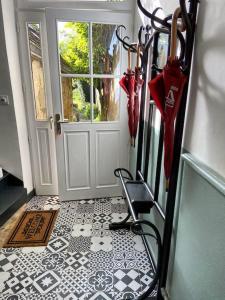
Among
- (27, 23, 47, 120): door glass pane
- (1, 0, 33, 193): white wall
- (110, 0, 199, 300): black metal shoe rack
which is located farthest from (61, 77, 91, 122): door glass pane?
(110, 0, 199, 300): black metal shoe rack

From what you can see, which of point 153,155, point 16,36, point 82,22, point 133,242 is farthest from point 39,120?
point 133,242

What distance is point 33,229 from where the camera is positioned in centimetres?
209

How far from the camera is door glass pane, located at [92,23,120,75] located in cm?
215

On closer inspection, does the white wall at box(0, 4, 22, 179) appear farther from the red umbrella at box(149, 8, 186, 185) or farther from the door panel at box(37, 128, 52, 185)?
the red umbrella at box(149, 8, 186, 185)

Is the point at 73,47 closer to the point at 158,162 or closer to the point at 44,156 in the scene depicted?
the point at 44,156

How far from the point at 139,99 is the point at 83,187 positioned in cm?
129

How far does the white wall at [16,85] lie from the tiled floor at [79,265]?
2.39 feet

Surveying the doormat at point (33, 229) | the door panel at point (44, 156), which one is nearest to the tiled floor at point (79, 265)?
the doormat at point (33, 229)

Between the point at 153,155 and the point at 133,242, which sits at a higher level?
the point at 153,155

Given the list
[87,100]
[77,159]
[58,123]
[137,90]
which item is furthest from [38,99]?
[137,90]

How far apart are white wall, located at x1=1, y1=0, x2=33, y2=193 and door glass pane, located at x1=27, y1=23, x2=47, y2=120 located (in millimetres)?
140

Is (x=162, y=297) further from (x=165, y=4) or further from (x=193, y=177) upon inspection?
(x=165, y=4)

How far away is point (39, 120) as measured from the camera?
8.09 feet

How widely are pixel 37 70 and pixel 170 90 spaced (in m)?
1.83
